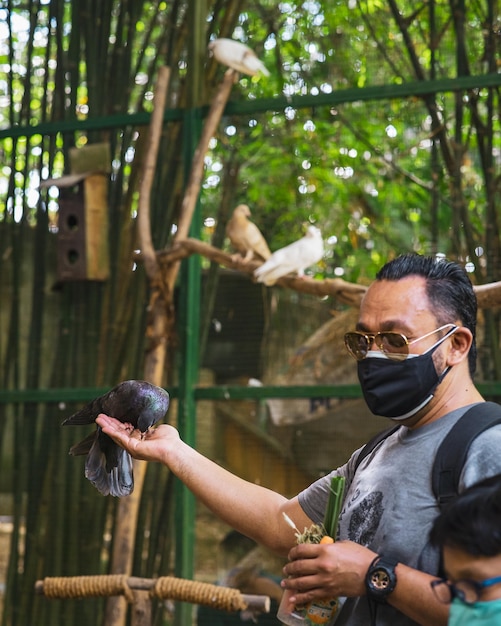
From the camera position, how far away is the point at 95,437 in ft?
6.22

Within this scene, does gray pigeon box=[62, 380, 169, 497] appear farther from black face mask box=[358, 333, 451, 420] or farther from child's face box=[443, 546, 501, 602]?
child's face box=[443, 546, 501, 602]

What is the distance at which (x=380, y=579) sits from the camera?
1370 millimetres

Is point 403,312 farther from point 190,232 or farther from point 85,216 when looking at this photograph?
point 85,216

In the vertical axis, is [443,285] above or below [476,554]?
above

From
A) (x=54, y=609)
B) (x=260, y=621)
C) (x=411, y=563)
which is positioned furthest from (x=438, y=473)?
(x=54, y=609)

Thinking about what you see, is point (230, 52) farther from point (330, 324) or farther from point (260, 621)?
point (260, 621)

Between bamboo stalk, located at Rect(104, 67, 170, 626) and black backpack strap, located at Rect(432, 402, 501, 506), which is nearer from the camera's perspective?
black backpack strap, located at Rect(432, 402, 501, 506)

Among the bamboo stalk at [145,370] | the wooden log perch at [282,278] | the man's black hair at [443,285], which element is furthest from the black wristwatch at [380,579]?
the bamboo stalk at [145,370]

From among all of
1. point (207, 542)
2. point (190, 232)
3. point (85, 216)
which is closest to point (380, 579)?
point (190, 232)

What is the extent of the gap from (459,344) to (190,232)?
2.61m

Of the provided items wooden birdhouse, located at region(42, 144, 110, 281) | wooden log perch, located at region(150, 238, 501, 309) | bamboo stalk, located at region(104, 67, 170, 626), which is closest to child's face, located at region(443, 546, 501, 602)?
wooden log perch, located at region(150, 238, 501, 309)

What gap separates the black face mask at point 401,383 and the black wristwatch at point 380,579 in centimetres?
25

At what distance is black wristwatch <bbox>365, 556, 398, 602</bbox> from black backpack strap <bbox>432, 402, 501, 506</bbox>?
113 mm

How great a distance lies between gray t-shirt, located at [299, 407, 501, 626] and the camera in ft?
4.58
